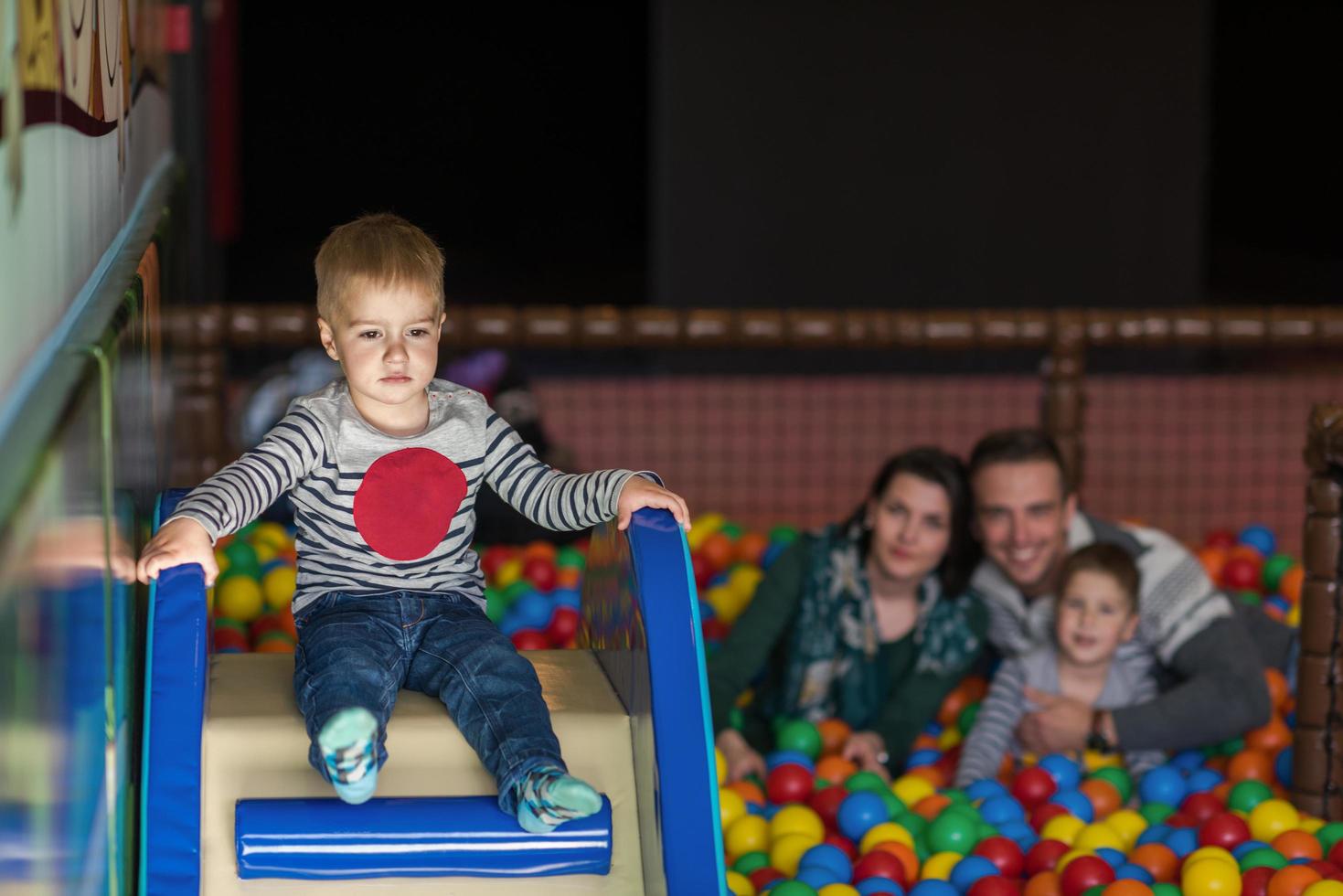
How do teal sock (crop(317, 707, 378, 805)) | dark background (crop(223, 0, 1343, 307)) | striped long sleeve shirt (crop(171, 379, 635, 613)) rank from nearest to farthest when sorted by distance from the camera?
teal sock (crop(317, 707, 378, 805)), striped long sleeve shirt (crop(171, 379, 635, 613)), dark background (crop(223, 0, 1343, 307))

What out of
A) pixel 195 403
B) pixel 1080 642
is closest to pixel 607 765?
pixel 1080 642

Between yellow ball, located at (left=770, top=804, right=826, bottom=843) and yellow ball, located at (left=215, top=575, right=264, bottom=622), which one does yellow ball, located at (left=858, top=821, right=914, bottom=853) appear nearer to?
yellow ball, located at (left=770, top=804, right=826, bottom=843)

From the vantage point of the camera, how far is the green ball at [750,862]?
7.97 feet

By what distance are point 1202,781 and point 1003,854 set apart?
0.55 meters

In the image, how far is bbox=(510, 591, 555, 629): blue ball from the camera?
3428 mm

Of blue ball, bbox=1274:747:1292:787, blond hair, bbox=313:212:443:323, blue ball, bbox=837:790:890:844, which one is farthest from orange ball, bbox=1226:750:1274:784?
blond hair, bbox=313:212:443:323

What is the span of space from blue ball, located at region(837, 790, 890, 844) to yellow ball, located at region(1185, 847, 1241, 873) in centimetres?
45

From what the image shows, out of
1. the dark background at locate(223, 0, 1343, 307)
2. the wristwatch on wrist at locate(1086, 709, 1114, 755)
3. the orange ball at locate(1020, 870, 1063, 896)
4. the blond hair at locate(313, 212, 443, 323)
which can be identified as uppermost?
the dark background at locate(223, 0, 1343, 307)

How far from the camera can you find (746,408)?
6.73 meters

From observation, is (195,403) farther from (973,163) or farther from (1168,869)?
(973,163)

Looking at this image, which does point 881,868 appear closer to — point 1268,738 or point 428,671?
point 428,671

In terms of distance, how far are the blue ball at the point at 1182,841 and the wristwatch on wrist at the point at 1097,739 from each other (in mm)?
299

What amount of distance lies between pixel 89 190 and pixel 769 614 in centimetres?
154

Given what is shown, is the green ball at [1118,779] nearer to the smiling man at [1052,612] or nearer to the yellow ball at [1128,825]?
the smiling man at [1052,612]
